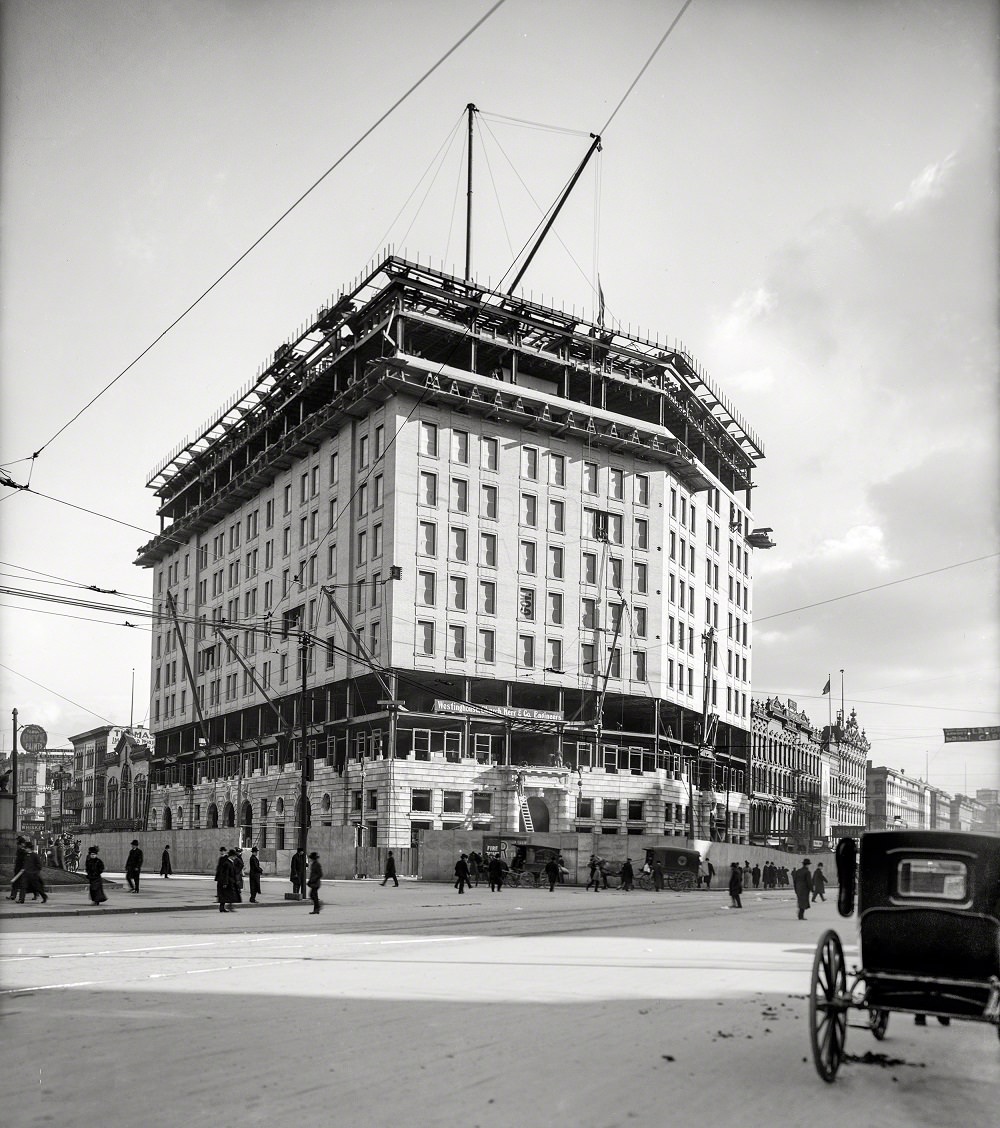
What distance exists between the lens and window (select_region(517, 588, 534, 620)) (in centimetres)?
6731

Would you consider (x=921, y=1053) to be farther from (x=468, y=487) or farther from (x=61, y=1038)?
(x=468, y=487)

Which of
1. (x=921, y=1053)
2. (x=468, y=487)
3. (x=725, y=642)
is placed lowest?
(x=921, y=1053)

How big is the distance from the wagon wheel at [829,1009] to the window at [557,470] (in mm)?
61273

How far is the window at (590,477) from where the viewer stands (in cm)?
7125

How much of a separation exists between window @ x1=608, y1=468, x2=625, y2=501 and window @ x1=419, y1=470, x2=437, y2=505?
12619 millimetres

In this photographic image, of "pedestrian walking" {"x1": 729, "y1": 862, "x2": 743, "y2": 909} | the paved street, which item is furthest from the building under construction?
the paved street

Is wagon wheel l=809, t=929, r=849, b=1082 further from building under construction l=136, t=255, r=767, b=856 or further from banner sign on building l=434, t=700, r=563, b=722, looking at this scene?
banner sign on building l=434, t=700, r=563, b=722

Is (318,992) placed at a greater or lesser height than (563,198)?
lesser

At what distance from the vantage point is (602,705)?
68.3 metres

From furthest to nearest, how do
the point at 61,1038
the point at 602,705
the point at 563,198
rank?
1. the point at 602,705
2. the point at 563,198
3. the point at 61,1038

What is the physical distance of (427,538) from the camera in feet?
211

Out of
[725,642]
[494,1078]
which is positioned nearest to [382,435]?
[725,642]

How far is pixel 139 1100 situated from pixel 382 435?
5891 centimetres

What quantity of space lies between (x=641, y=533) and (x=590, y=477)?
4.98m
